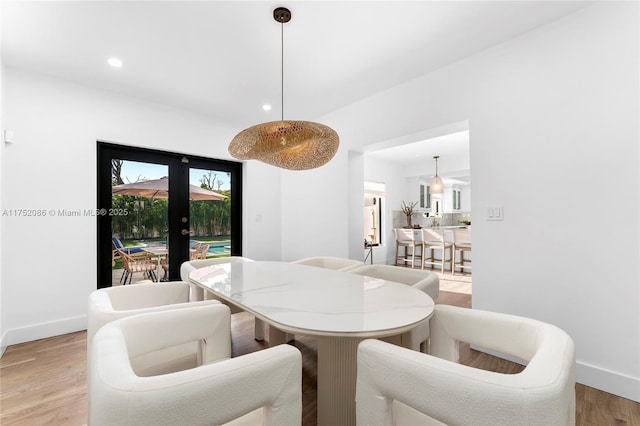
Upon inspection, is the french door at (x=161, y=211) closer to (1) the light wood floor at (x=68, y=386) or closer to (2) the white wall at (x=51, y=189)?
(2) the white wall at (x=51, y=189)

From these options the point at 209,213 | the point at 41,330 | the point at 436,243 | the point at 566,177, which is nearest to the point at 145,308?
the point at 41,330

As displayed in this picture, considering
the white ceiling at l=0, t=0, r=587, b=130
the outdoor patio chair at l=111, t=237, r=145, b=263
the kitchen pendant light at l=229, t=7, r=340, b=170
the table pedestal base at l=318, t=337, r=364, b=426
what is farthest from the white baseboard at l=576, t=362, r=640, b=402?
the outdoor patio chair at l=111, t=237, r=145, b=263

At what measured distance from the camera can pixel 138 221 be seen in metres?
3.52

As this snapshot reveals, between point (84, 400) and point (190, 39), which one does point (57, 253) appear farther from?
point (190, 39)

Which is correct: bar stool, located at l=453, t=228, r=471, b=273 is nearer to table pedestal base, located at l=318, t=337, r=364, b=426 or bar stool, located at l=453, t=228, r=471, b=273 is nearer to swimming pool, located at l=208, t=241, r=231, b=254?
swimming pool, located at l=208, t=241, r=231, b=254

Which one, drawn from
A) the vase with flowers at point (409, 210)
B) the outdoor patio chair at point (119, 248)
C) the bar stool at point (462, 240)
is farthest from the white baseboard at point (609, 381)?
the vase with flowers at point (409, 210)

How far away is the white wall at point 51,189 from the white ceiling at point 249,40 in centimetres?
24

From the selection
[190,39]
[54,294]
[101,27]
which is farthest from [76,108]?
[54,294]

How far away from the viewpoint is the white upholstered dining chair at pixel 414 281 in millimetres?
1603

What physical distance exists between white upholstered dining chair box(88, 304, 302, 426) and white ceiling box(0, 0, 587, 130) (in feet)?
6.88

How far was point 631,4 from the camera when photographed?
1825mm

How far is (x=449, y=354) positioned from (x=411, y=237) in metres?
5.07

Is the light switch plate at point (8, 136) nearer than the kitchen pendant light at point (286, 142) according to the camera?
No

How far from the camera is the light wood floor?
163 centimetres
